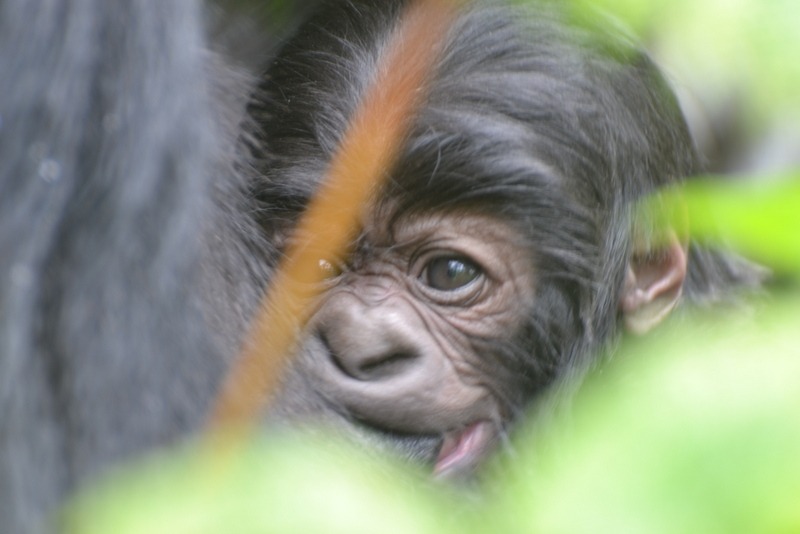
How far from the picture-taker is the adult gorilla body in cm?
95

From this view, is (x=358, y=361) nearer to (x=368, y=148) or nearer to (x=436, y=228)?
(x=436, y=228)

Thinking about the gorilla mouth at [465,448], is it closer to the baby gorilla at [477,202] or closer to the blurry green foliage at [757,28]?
the baby gorilla at [477,202]

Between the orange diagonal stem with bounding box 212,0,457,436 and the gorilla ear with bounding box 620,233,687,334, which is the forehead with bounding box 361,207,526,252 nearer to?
the orange diagonal stem with bounding box 212,0,457,436

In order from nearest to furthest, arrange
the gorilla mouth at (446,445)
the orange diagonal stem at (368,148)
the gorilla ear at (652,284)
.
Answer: the gorilla mouth at (446,445)
the orange diagonal stem at (368,148)
the gorilla ear at (652,284)

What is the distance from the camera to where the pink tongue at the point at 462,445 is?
1904 mm

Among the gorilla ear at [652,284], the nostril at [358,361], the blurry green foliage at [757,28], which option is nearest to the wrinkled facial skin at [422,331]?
the nostril at [358,361]

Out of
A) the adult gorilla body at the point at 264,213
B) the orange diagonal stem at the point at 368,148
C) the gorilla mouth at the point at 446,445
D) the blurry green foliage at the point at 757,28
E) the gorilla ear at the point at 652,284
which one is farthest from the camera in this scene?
the gorilla ear at the point at 652,284

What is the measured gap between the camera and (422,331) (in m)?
2.03

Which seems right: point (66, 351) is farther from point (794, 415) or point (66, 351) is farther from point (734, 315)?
point (734, 315)

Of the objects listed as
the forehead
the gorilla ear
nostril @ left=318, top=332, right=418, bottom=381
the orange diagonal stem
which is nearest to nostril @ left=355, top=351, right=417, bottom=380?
nostril @ left=318, top=332, right=418, bottom=381

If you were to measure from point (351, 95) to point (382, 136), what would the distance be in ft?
0.40

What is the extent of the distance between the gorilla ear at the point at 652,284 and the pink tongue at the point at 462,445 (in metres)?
0.48

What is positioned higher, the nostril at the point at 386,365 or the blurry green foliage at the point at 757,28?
the blurry green foliage at the point at 757,28

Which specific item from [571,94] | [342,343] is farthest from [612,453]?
[571,94]
